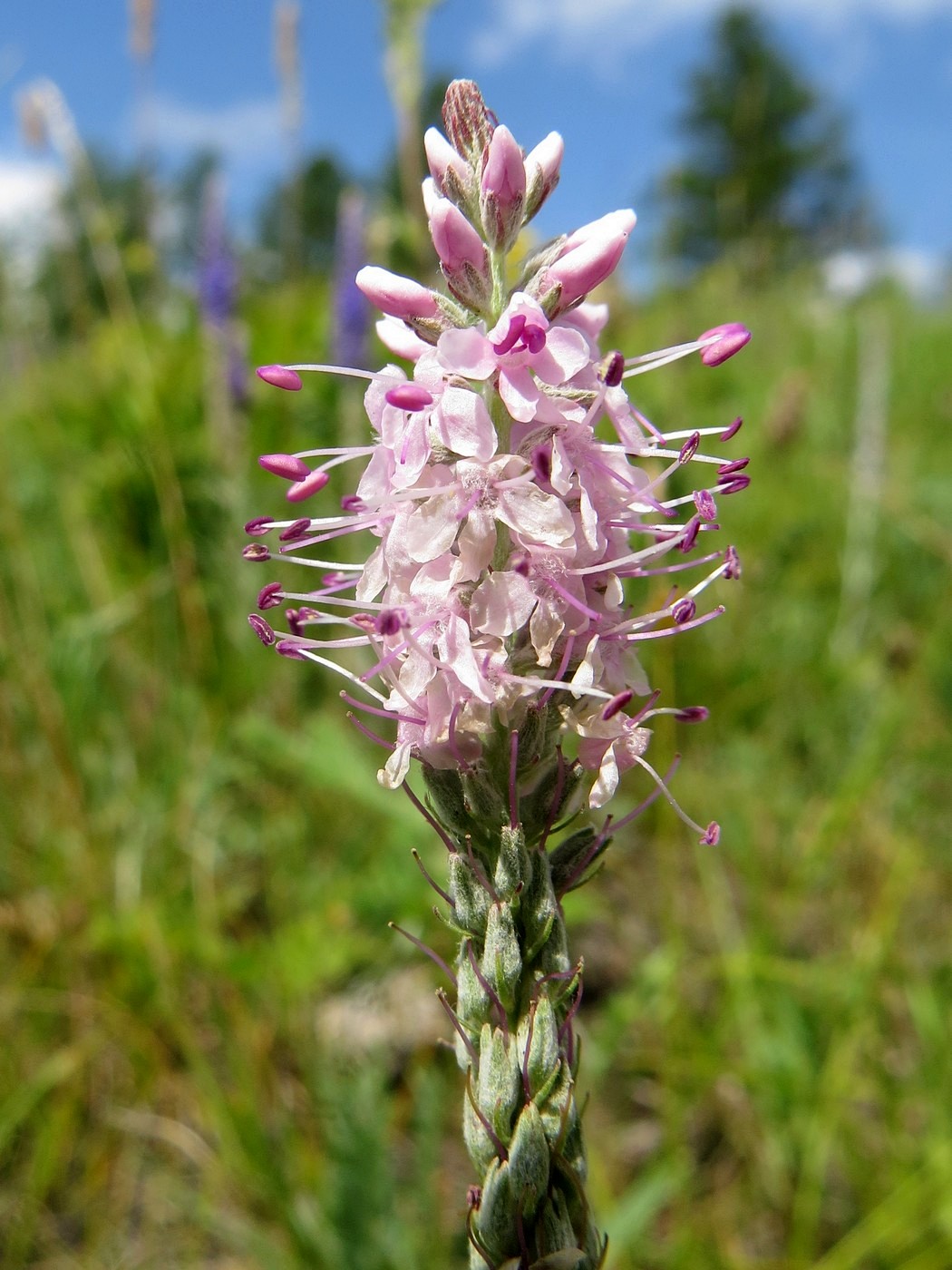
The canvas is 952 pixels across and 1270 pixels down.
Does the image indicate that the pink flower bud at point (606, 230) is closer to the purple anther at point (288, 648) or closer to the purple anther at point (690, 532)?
the purple anther at point (690, 532)

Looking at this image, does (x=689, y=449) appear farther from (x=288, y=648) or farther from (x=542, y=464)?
(x=288, y=648)

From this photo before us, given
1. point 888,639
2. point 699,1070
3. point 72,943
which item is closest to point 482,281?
point 699,1070

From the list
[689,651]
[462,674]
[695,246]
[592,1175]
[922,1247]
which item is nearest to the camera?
[462,674]

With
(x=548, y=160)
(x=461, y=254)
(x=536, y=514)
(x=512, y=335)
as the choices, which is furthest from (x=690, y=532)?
(x=548, y=160)

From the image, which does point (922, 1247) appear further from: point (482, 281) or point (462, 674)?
point (482, 281)

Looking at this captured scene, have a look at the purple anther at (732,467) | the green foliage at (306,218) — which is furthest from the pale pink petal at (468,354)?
the green foliage at (306,218)
